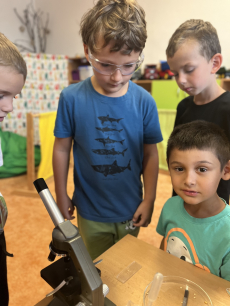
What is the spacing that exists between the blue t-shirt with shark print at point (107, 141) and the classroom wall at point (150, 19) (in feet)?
8.50

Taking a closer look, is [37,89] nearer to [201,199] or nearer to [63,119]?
Result: [63,119]

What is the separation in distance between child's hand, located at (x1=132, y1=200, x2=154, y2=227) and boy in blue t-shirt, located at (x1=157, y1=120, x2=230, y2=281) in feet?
0.64

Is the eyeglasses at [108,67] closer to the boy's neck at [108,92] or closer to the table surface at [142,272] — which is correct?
the boy's neck at [108,92]

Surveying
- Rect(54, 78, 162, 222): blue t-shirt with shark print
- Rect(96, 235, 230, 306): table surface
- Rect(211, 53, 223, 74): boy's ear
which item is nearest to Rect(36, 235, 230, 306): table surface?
Rect(96, 235, 230, 306): table surface

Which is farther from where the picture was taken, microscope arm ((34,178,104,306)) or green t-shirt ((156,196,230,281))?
green t-shirt ((156,196,230,281))

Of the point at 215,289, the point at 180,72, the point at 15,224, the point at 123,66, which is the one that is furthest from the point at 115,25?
the point at 15,224

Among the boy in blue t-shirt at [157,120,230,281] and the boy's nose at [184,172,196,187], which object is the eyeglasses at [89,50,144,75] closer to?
the boy in blue t-shirt at [157,120,230,281]

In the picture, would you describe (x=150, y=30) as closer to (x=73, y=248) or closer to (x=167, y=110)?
(x=167, y=110)

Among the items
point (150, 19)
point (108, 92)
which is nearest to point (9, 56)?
point (108, 92)

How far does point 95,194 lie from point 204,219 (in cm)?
45

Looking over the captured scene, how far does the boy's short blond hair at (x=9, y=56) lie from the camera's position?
0.57 meters

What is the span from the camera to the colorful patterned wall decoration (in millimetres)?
3483

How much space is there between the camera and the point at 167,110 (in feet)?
10.2

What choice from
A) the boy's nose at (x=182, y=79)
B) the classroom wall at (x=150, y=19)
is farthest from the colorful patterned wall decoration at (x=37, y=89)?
the boy's nose at (x=182, y=79)
